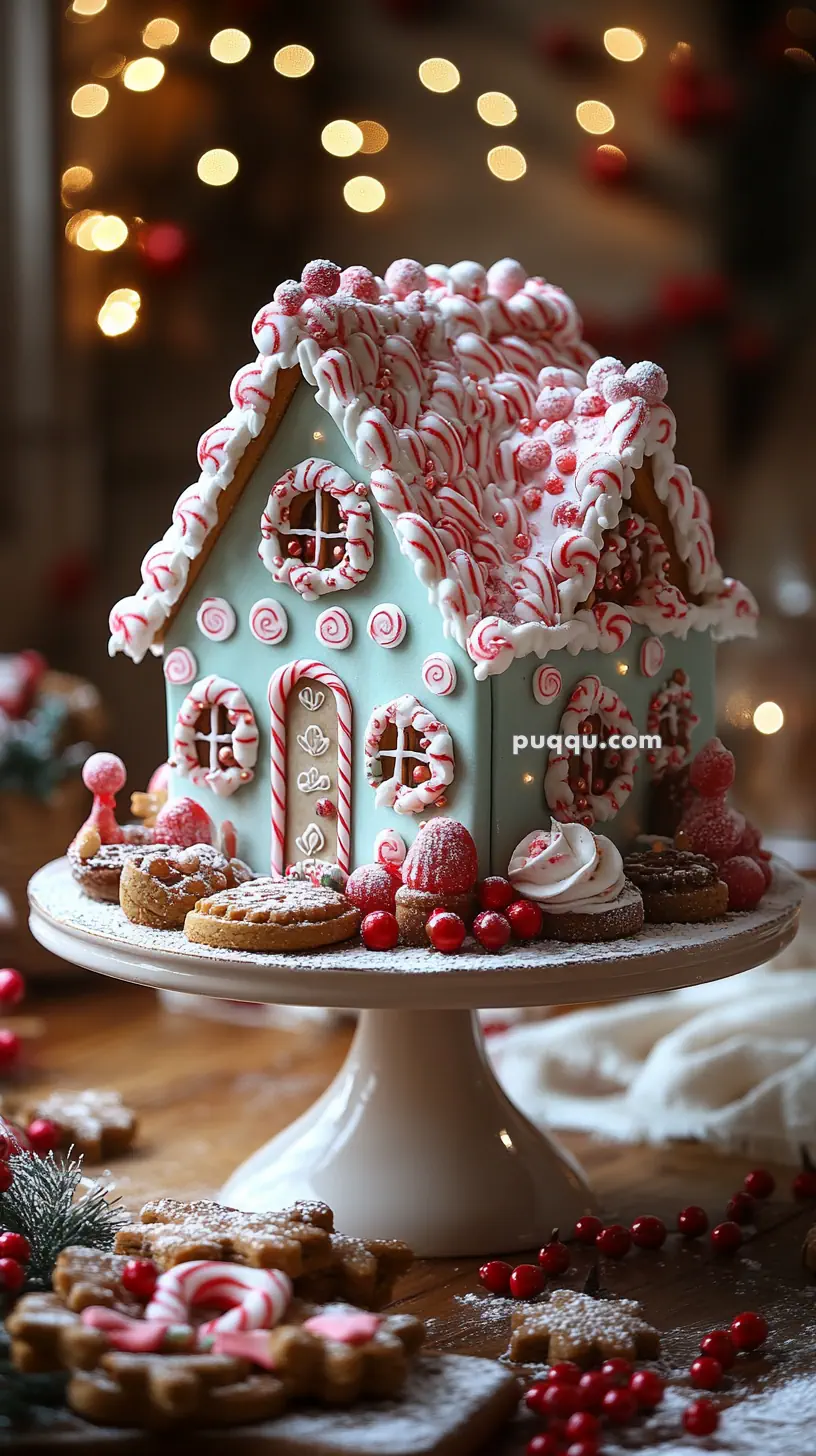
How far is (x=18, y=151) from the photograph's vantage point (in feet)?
15.8

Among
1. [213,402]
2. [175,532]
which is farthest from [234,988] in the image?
[213,402]

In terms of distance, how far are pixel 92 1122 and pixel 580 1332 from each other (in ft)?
3.73

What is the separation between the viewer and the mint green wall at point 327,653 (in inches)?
91.7

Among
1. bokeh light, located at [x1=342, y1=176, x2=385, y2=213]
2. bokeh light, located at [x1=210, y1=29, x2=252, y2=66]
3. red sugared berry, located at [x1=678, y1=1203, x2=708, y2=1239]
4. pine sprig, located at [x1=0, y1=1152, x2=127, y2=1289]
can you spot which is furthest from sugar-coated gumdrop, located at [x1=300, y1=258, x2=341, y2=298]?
bokeh light, located at [x1=210, y1=29, x2=252, y2=66]

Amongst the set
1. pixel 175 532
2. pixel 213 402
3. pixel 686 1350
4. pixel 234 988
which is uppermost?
pixel 213 402

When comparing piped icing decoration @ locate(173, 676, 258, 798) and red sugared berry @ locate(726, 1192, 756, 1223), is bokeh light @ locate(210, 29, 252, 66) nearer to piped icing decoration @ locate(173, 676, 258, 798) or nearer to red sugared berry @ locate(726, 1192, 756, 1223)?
piped icing decoration @ locate(173, 676, 258, 798)

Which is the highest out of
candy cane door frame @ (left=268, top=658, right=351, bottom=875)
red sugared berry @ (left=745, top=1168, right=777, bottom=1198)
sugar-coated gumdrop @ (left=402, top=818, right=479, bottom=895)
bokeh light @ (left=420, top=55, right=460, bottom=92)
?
bokeh light @ (left=420, top=55, right=460, bottom=92)

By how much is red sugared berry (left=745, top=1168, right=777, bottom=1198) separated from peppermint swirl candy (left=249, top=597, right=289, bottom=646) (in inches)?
46.4

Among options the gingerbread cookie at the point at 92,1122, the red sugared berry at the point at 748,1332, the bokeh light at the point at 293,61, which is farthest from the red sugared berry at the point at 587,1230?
the bokeh light at the point at 293,61

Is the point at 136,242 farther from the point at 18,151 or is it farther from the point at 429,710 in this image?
the point at 429,710

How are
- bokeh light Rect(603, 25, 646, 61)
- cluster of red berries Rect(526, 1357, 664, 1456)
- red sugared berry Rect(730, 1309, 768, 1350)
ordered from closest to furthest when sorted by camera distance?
cluster of red berries Rect(526, 1357, 664, 1456), red sugared berry Rect(730, 1309, 768, 1350), bokeh light Rect(603, 25, 646, 61)

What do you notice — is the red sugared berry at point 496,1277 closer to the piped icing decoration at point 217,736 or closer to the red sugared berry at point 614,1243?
the red sugared berry at point 614,1243

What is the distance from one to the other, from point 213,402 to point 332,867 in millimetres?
2755

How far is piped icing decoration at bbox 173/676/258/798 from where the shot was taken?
2.50 m
